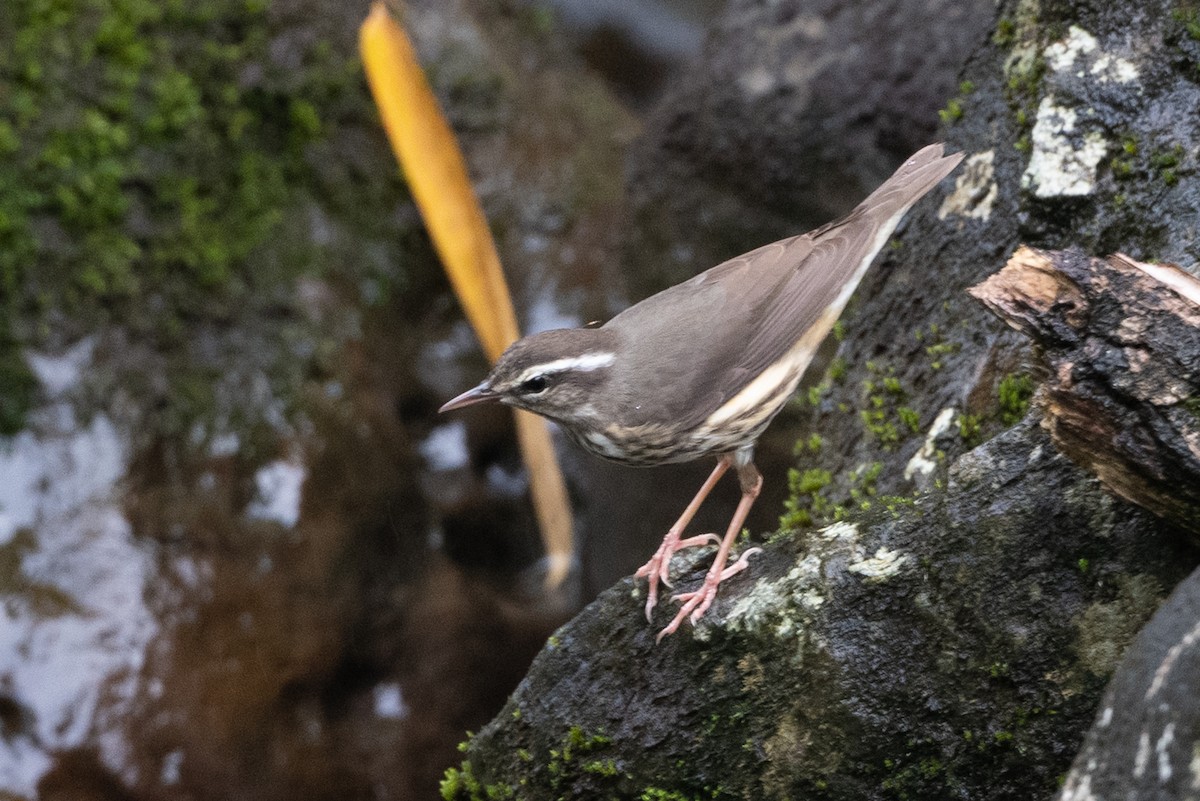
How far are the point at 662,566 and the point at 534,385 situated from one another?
80cm

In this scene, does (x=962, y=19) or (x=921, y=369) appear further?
(x=962, y=19)

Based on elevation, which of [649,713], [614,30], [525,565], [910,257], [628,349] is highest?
[614,30]

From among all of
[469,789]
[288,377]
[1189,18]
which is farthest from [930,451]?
[288,377]

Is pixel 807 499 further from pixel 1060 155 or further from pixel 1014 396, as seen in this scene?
pixel 1060 155

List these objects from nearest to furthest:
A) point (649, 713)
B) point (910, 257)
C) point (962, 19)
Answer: point (649, 713) → point (910, 257) → point (962, 19)

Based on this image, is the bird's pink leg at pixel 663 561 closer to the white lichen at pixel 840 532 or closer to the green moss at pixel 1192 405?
the white lichen at pixel 840 532

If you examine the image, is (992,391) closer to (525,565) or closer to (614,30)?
(525,565)

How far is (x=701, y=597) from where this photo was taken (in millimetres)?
3410

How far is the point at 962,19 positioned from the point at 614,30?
4.24m

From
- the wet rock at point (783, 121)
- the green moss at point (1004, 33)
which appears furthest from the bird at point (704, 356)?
the wet rock at point (783, 121)

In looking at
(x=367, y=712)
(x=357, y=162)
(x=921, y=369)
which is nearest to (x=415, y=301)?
(x=357, y=162)

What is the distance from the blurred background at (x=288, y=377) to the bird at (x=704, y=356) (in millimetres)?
2063

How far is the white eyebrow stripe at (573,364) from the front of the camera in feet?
12.9

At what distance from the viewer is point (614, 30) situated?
993 centimetres
